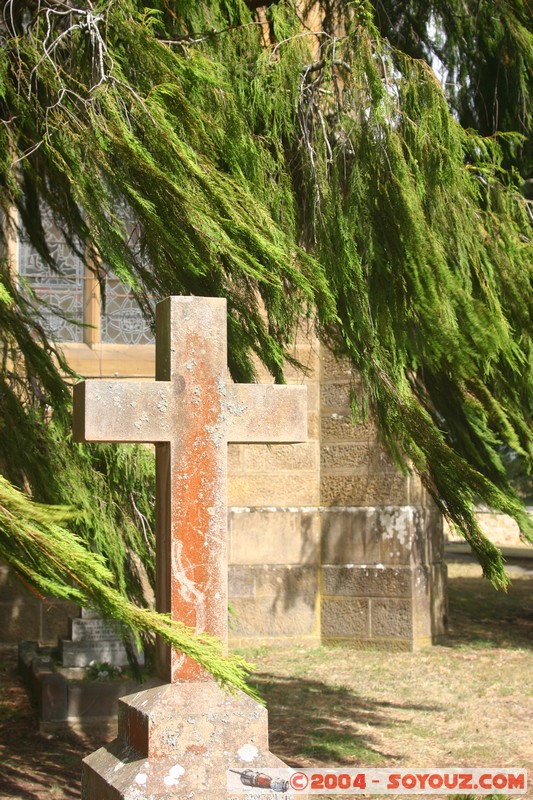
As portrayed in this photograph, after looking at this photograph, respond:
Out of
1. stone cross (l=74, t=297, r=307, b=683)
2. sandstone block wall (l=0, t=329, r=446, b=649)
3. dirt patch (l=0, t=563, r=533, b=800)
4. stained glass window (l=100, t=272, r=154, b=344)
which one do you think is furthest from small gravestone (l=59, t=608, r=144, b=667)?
stone cross (l=74, t=297, r=307, b=683)

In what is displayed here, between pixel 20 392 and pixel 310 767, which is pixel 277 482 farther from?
pixel 20 392

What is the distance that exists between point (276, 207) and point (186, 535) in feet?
5.91

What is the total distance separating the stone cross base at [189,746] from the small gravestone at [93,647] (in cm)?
408

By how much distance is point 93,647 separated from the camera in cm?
730

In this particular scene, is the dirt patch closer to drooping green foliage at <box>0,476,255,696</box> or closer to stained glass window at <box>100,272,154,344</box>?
stained glass window at <box>100,272,154,344</box>

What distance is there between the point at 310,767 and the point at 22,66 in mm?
4035

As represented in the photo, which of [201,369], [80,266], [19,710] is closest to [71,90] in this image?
[201,369]

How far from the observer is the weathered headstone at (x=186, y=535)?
3166 millimetres

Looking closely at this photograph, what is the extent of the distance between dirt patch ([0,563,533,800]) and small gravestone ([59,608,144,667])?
46 cm

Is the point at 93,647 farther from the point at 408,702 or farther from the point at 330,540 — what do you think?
the point at 330,540

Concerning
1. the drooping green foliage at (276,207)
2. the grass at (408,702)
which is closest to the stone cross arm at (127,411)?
the drooping green foliage at (276,207)

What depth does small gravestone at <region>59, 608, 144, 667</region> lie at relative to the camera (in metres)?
7.30

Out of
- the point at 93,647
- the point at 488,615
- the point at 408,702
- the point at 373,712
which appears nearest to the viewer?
the point at 93,647

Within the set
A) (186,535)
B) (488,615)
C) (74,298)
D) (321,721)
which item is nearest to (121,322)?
(74,298)
